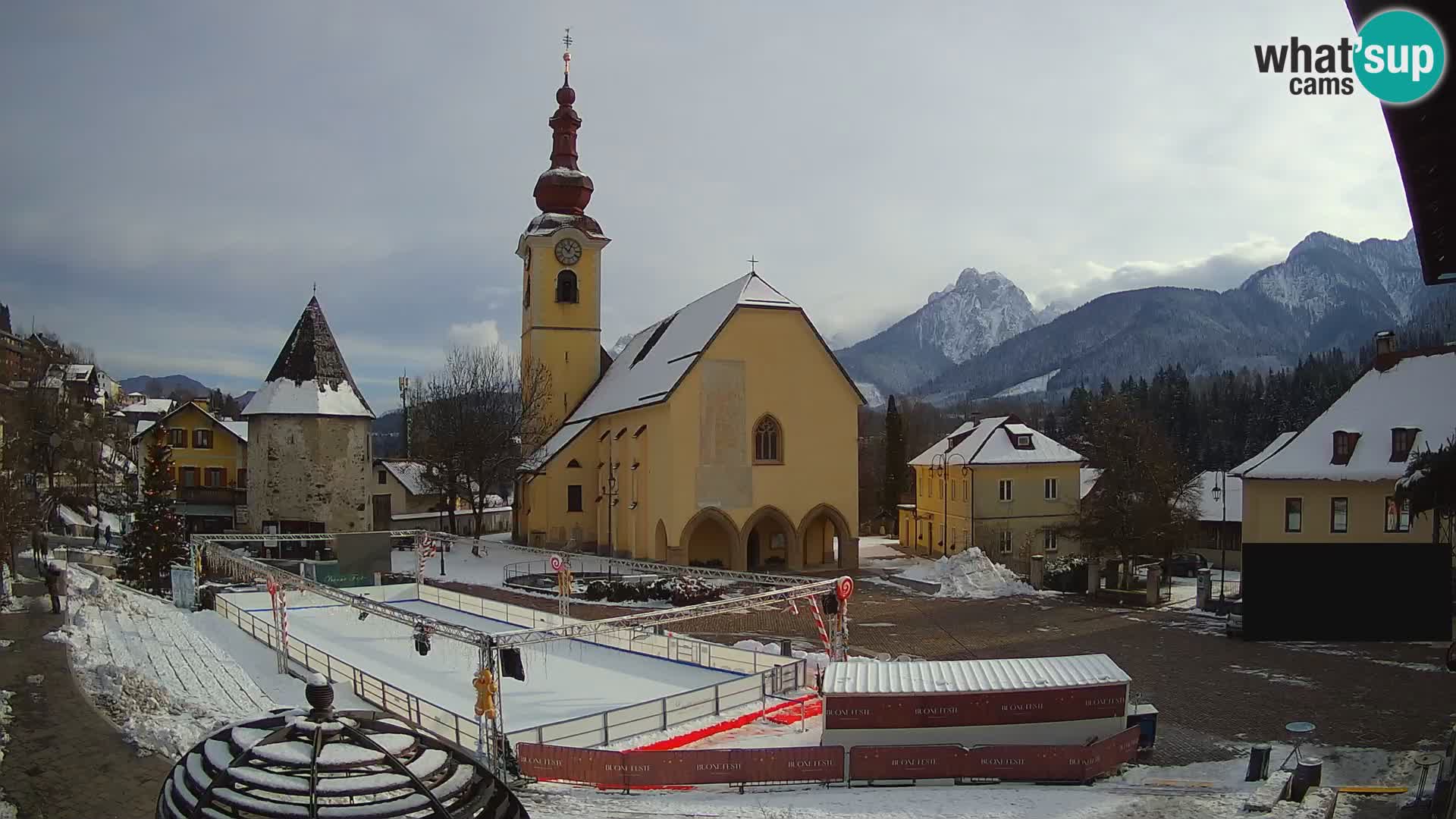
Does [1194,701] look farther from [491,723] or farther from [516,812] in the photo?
[516,812]

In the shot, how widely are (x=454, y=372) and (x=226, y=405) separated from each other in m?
46.8

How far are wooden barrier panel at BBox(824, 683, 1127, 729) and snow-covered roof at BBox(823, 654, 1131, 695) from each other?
3.3 inches

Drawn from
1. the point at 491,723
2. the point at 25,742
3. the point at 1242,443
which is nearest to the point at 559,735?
the point at 491,723

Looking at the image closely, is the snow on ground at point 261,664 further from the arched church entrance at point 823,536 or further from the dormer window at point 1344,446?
the dormer window at point 1344,446

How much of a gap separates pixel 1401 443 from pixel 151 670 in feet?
92.6

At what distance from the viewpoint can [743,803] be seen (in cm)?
1174

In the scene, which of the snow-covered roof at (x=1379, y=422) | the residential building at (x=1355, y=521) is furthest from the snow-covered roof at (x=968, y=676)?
the snow-covered roof at (x=1379, y=422)

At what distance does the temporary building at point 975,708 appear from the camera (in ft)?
45.2

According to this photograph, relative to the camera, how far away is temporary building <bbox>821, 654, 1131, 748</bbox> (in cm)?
1377

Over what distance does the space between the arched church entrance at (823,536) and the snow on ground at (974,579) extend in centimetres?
460

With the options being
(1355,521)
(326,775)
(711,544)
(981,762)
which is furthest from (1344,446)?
(326,775)

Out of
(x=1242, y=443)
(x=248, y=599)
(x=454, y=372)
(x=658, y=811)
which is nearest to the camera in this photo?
(x=658, y=811)

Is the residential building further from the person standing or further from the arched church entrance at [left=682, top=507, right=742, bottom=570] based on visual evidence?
the person standing

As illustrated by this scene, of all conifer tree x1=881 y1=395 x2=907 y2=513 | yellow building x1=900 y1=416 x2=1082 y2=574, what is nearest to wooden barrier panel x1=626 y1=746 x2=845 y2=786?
yellow building x1=900 y1=416 x2=1082 y2=574
